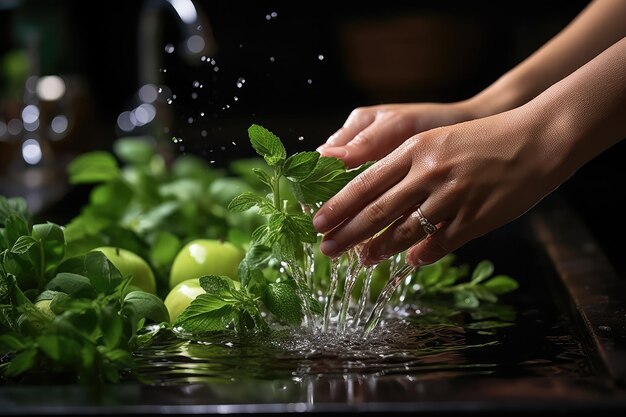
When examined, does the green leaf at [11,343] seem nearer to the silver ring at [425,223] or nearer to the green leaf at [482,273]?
the silver ring at [425,223]

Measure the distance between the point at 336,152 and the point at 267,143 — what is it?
158mm

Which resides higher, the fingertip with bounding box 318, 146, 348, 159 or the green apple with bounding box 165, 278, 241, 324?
the fingertip with bounding box 318, 146, 348, 159

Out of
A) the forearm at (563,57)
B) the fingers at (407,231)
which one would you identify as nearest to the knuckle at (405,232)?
the fingers at (407,231)

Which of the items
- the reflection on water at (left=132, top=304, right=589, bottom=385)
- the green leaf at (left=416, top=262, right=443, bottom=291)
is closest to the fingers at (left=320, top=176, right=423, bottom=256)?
the reflection on water at (left=132, top=304, right=589, bottom=385)

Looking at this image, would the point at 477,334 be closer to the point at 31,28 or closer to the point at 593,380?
the point at 593,380

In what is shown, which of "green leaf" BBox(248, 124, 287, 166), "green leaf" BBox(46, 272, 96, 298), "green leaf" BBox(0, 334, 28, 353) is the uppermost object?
"green leaf" BBox(248, 124, 287, 166)

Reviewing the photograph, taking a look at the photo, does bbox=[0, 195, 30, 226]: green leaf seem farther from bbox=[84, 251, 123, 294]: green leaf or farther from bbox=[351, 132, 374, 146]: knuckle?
bbox=[351, 132, 374, 146]: knuckle

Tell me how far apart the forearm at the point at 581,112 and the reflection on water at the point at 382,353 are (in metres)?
0.17

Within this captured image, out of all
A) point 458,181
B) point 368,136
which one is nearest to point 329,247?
point 458,181

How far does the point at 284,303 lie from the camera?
0.96 metres

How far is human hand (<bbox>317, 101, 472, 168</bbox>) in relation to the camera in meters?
1.12

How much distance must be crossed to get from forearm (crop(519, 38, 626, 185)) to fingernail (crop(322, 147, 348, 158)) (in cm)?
24

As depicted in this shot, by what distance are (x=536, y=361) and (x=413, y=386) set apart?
156mm

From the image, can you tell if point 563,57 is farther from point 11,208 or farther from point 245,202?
point 11,208
